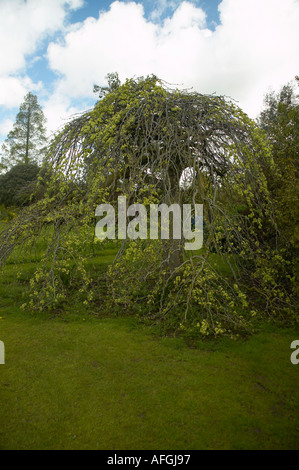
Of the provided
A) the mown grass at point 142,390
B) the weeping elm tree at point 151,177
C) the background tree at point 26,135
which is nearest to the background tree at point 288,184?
the weeping elm tree at point 151,177

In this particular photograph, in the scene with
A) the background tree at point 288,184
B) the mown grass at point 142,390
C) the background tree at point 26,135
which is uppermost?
the background tree at point 26,135

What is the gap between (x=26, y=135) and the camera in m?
23.6

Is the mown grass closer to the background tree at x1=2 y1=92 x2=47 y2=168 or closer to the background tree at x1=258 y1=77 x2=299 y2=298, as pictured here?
the background tree at x1=258 y1=77 x2=299 y2=298

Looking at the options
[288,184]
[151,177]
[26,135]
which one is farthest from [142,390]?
[26,135]

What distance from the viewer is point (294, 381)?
8.41 ft

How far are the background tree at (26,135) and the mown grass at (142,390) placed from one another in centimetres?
2225

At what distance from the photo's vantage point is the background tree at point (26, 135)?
23125 millimetres

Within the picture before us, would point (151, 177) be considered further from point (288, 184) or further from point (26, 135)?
point (26, 135)

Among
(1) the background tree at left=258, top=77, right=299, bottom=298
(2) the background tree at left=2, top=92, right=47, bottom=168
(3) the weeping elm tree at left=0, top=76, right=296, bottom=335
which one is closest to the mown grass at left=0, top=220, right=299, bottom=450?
(3) the weeping elm tree at left=0, top=76, right=296, bottom=335

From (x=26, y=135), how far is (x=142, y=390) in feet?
81.6

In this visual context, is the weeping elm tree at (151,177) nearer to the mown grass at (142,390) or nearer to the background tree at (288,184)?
the background tree at (288,184)
